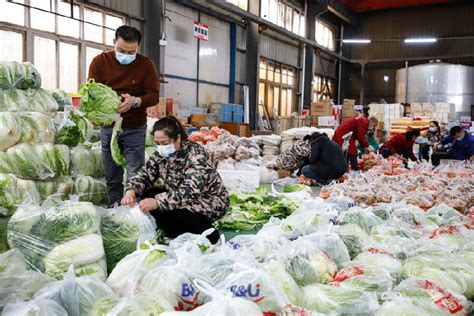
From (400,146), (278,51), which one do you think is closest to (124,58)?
(400,146)

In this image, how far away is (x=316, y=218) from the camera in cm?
304

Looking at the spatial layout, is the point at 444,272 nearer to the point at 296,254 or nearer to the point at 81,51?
the point at 296,254

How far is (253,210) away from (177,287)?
341cm

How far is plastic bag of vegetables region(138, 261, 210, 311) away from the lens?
5.50 feet

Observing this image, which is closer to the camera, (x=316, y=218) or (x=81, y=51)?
(x=316, y=218)

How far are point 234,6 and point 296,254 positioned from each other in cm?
1266

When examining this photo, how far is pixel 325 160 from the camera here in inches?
278

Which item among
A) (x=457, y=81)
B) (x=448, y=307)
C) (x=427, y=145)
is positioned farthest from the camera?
(x=457, y=81)

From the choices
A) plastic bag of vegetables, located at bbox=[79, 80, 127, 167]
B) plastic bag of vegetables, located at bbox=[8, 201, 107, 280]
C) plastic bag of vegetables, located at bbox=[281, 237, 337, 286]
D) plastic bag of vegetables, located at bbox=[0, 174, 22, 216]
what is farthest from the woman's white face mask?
plastic bag of vegetables, located at bbox=[281, 237, 337, 286]

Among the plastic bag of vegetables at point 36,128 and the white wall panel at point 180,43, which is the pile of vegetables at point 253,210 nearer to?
the plastic bag of vegetables at point 36,128

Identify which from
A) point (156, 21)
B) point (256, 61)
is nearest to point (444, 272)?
point (156, 21)

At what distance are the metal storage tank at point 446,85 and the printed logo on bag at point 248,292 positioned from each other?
64.8 ft

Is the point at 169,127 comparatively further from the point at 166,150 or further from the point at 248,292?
the point at 248,292

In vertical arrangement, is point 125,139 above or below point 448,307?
above
